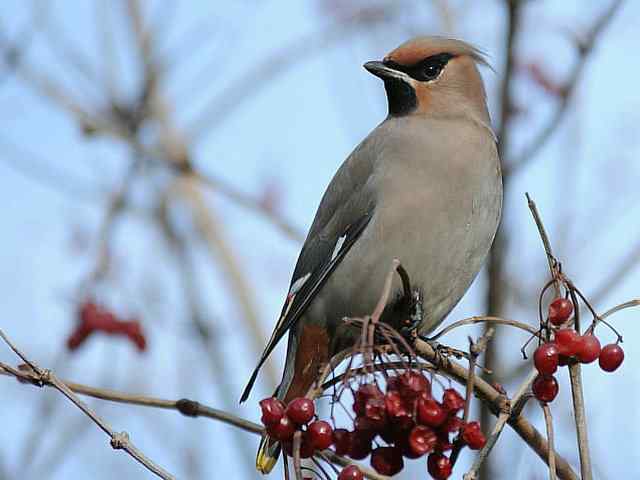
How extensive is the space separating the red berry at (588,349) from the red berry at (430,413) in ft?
1.08

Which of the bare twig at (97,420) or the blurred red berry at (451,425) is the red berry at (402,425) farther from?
the bare twig at (97,420)

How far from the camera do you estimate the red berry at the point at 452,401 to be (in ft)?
8.07

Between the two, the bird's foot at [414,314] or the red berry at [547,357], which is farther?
the bird's foot at [414,314]

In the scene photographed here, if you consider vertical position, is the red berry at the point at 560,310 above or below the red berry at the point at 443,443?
above

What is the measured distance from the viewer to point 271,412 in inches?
96.1

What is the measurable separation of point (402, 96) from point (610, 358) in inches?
80.3

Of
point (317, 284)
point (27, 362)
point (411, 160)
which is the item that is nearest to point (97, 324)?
point (317, 284)

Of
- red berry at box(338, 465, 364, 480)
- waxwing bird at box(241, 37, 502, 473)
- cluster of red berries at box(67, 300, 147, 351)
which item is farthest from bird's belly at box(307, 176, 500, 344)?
red berry at box(338, 465, 364, 480)

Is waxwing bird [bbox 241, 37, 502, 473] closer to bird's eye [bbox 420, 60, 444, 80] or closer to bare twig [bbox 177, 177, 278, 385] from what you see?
bird's eye [bbox 420, 60, 444, 80]

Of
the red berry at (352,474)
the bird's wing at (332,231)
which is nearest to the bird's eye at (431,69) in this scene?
the bird's wing at (332,231)

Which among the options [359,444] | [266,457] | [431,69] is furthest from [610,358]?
[431,69]

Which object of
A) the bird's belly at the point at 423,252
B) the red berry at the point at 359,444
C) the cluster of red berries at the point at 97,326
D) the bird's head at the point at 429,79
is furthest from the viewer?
the cluster of red berries at the point at 97,326

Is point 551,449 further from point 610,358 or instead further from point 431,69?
point 431,69

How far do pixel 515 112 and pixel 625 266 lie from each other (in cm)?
80
